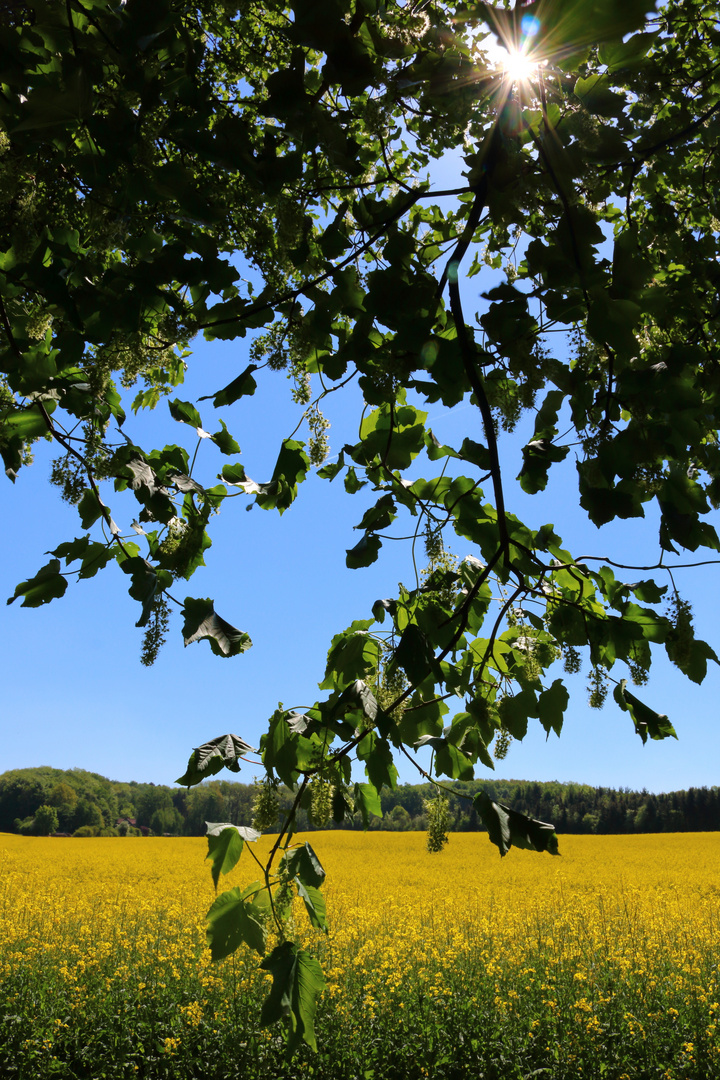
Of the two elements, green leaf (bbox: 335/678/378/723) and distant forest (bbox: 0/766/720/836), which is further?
distant forest (bbox: 0/766/720/836)

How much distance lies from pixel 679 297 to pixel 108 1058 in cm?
761

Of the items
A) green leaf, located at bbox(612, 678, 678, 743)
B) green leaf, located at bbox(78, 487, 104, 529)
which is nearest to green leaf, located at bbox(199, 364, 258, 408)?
green leaf, located at bbox(78, 487, 104, 529)

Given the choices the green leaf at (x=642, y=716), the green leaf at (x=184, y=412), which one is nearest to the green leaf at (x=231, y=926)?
the green leaf at (x=642, y=716)

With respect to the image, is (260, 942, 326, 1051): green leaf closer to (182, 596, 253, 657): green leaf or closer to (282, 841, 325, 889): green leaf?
(282, 841, 325, 889): green leaf

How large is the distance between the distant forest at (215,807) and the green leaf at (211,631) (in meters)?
29.1

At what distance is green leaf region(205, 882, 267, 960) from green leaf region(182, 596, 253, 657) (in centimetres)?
61

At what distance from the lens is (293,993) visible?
5.12 ft

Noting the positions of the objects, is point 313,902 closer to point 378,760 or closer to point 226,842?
point 226,842

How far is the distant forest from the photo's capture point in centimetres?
3697

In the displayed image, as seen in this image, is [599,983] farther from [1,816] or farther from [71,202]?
[1,816]

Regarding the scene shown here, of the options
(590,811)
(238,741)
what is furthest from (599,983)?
(590,811)

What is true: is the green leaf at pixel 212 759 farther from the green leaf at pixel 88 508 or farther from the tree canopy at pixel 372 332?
the green leaf at pixel 88 508

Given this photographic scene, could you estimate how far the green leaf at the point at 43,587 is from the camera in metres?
2.11

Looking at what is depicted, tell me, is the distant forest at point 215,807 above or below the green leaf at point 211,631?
below
